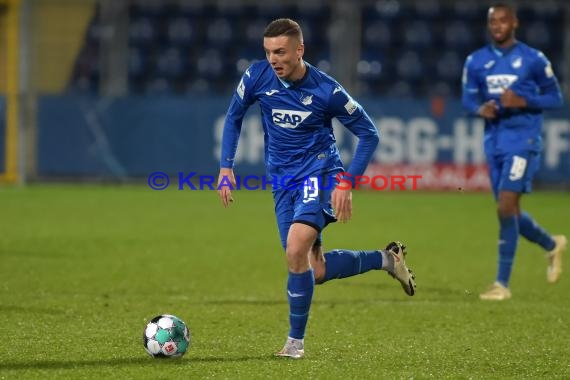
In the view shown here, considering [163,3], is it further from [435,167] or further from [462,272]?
[462,272]

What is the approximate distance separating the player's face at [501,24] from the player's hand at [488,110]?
51cm

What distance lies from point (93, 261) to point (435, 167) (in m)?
10.4

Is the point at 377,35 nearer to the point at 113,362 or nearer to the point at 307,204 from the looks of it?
the point at 307,204

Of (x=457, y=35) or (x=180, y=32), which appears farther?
(x=180, y=32)

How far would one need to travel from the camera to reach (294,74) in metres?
6.31

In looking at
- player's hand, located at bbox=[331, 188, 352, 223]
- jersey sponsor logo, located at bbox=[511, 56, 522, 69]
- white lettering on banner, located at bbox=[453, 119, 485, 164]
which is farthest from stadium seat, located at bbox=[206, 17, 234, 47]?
player's hand, located at bbox=[331, 188, 352, 223]

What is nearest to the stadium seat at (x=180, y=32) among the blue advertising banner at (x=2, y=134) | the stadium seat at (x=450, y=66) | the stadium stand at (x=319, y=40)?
the stadium stand at (x=319, y=40)

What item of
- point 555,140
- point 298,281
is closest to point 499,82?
point 298,281

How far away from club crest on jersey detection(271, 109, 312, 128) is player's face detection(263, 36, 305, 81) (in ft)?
0.79

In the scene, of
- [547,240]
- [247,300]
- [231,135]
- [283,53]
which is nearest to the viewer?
[283,53]

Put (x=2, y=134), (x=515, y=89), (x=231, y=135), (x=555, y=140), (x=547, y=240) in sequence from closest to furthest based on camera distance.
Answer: (x=231, y=135) → (x=515, y=89) → (x=547, y=240) → (x=555, y=140) → (x=2, y=134)

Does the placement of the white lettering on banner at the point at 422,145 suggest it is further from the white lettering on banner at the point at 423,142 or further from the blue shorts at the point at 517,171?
the blue shorts at the point at 517,171

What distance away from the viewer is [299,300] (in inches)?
244

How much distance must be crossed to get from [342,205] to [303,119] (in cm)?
61
